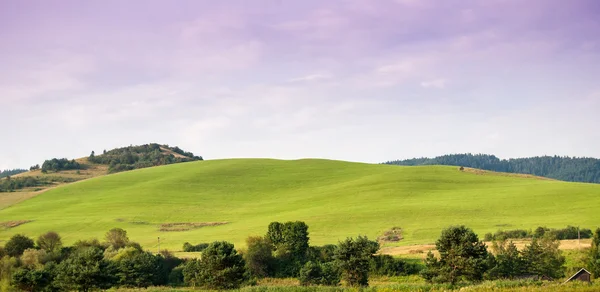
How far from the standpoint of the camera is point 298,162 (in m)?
170

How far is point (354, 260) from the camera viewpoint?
48.1 m

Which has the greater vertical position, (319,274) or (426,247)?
(426,247)

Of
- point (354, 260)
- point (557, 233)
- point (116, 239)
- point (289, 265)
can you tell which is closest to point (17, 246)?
point (116, 239)

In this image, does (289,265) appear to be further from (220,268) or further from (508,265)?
(508,265)

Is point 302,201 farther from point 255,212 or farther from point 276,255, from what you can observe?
point 276,255

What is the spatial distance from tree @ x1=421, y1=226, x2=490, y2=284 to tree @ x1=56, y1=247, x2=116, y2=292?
27594mm

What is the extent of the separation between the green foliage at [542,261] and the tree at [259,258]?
26.7 m

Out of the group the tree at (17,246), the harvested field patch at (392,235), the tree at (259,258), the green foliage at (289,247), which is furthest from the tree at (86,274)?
the harvested field patch at (392,235)

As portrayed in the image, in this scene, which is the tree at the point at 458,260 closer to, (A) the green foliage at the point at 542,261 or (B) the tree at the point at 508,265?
(B) the tree at the point at 508,265

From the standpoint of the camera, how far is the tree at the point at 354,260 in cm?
4825

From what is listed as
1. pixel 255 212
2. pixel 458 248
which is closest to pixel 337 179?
pixel 255 212

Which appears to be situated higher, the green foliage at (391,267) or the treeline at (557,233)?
the treeline at (557,233)

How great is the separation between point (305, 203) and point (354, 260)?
67.9 metres

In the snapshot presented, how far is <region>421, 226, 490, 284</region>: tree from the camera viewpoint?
1781 inches
